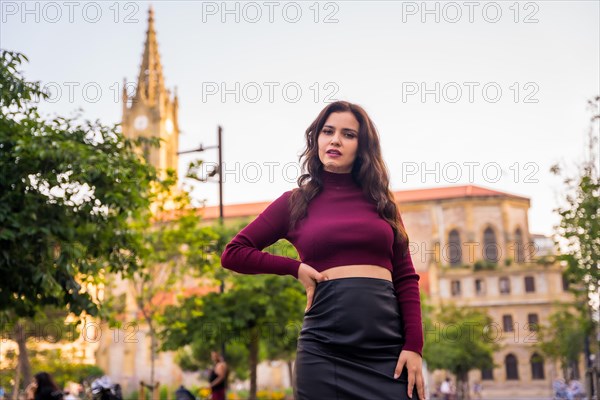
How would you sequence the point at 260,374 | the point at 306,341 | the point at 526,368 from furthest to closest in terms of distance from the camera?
1. the point at 260,374
2. the point at 526,368
3. the point at 306,341

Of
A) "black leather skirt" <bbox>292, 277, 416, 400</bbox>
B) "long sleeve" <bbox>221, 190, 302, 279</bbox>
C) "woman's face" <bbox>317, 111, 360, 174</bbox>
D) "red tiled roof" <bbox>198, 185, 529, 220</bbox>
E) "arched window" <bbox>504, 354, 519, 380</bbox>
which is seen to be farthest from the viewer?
"red tiled roof" <bbox>198, 185, 529, 220</bbox>

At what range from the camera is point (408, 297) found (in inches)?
117

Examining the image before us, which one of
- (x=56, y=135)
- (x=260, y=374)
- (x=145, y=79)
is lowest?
(x=260, y=374)

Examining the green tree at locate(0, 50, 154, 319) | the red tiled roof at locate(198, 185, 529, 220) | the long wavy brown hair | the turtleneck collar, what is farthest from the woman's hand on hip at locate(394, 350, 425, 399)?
the red tiled roof at locate(198, 185, 529, 220)

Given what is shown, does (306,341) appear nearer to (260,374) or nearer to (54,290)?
(54,290)

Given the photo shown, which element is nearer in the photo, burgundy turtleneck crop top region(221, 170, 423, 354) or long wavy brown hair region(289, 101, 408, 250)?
burgundy turtleneck crop top region(221, 170, 423, 354)

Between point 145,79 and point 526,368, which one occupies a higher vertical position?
point 145,79

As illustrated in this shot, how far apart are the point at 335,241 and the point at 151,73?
265ft

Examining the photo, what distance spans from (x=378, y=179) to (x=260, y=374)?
228 feet

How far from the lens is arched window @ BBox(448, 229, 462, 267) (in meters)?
74.6

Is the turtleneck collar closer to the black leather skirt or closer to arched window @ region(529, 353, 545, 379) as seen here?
the black leather skirt

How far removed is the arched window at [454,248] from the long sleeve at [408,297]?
72787mm

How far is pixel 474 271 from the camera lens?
69.6m

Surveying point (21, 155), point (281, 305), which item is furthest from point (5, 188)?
point (281, 305)
